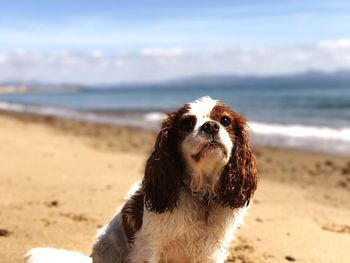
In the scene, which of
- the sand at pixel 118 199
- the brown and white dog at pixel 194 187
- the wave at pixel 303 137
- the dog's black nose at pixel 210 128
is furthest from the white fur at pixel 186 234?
the wave at pixel 303 137

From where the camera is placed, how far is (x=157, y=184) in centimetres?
406

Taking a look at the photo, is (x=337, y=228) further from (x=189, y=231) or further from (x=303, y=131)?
(x=303, y=131)

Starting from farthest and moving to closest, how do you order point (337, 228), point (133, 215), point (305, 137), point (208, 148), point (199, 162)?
point (305, 137)
point (337, 228)
point (133, 215)
point (199, 162)
point (208, 148)

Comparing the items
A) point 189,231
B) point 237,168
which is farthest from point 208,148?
point 189,231

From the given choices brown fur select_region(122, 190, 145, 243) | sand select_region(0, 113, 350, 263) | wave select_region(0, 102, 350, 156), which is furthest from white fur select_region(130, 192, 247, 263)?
wave select_region(0, 102, 350, 156)

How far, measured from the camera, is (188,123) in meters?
4.07

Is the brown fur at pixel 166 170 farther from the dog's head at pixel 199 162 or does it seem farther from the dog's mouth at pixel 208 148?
the dog's mouth at pixel 208 148

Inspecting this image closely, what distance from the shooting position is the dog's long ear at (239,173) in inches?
162

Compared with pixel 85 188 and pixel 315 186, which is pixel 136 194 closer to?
pixel 85 188

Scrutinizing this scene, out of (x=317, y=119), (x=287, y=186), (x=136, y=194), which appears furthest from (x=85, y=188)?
(x=317, y=119)

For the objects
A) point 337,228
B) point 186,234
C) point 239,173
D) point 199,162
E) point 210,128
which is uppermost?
point 210,128

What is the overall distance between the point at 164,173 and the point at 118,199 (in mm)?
4070

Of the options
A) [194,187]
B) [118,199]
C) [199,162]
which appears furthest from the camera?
[118,199]

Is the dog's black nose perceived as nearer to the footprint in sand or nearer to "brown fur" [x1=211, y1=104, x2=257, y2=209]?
"brown fur" [x1=211, y1=104, x2=257, y2=209]
